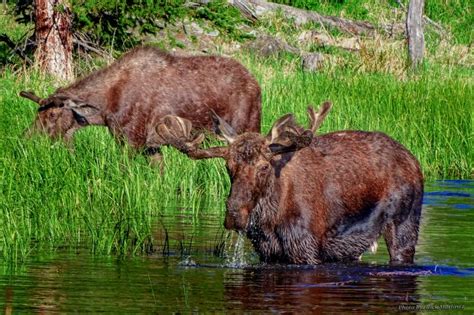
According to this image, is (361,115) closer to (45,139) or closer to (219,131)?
(45,139)

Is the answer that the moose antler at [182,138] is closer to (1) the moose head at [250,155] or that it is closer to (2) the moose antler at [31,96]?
(1) the moose head at [250,155]

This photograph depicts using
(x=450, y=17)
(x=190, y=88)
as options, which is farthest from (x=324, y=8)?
(x=190, y=88)

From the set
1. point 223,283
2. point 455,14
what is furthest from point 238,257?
point 455,14

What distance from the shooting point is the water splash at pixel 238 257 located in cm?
1024

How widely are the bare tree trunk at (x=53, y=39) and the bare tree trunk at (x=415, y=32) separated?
8032mm

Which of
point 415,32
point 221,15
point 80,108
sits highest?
point 221,15

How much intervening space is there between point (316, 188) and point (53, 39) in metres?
10.1

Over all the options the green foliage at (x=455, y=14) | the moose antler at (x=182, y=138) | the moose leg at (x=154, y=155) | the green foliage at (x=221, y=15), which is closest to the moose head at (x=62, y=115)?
the moose leg at (x=154, y=155)

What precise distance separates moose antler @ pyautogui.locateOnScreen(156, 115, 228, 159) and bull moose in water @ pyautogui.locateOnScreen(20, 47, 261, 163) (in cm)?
452

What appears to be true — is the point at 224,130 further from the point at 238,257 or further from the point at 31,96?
the point at 31,96

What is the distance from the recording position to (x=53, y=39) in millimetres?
19625

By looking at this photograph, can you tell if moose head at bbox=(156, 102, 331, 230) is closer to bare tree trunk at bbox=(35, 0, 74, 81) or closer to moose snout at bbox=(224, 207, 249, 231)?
moose snout at bbox=(224, 207, 249, 231)

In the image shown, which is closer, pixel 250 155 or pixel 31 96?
pixel 250 155

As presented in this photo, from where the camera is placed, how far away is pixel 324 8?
111ft
